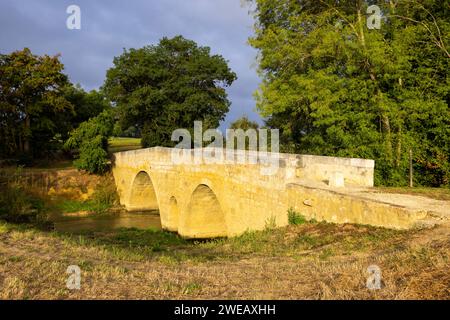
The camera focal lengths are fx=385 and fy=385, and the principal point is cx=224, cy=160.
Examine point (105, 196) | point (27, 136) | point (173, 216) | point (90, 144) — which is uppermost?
point (27, 136)

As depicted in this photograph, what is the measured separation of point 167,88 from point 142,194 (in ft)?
36.4

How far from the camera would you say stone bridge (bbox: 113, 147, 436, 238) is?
8.44 m

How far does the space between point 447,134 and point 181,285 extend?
12.2m

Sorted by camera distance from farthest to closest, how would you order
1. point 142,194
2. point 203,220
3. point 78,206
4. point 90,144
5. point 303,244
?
1. point 90,144
2. point 142,194
3. point 78,206
4. point 203,220
5. point 303,244

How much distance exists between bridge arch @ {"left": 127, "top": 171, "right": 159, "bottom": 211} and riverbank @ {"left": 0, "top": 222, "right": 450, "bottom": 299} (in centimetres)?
1685

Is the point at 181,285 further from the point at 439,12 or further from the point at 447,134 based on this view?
the point at 439,12

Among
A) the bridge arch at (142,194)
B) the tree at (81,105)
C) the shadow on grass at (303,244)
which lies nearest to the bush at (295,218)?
the shadow on grass at (303,244)

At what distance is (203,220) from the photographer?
1864cm

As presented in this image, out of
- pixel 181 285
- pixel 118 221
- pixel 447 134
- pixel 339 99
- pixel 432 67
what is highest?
pixel 432 67

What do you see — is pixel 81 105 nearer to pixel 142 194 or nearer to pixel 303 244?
pixel 142 194

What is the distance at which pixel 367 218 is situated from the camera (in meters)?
7.83

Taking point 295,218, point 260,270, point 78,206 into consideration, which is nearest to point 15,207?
point 78,206

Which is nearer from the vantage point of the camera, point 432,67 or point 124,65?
point 432,67
